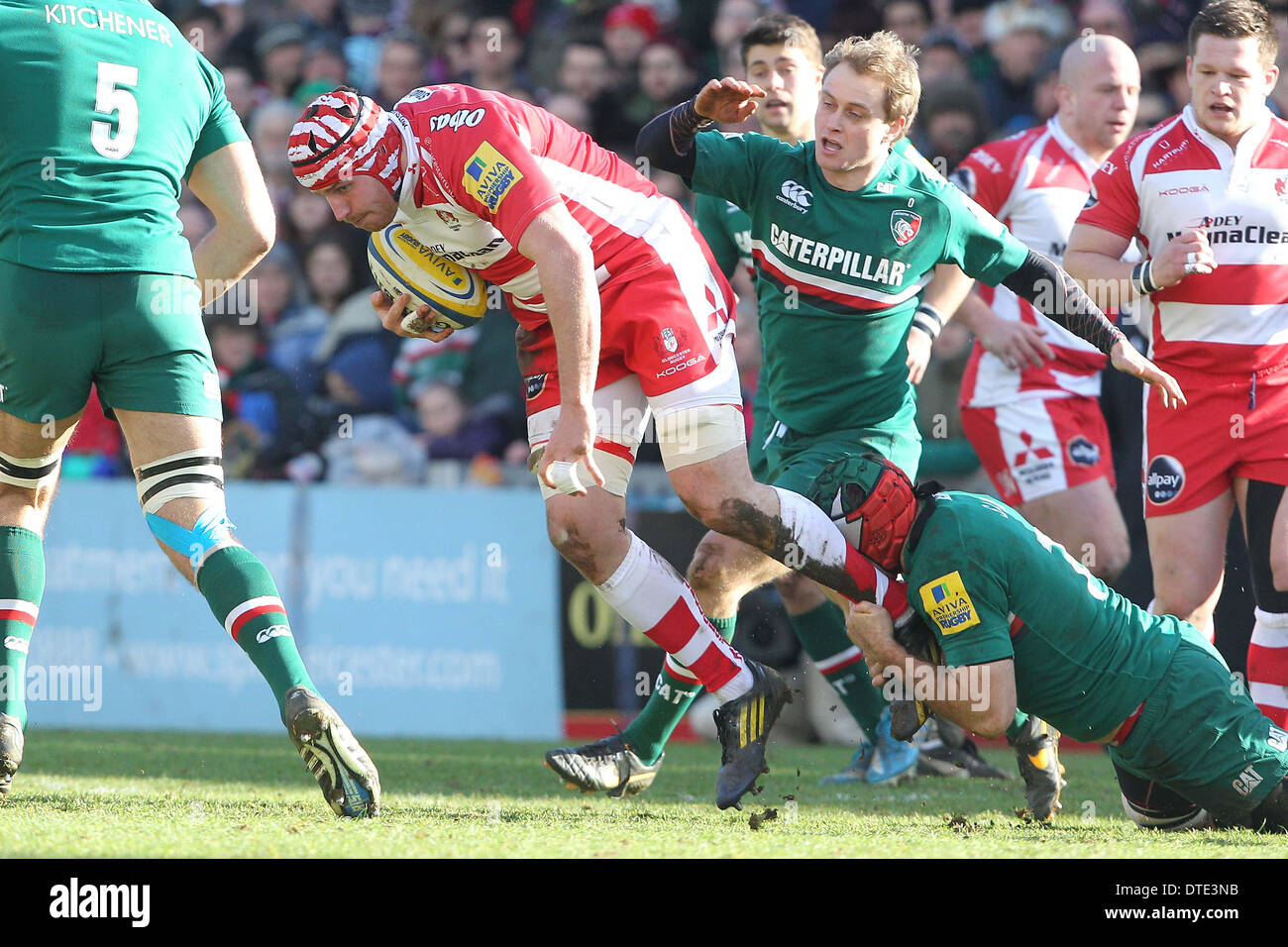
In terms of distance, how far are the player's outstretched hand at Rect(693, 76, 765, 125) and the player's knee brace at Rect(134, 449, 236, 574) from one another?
1.99 m

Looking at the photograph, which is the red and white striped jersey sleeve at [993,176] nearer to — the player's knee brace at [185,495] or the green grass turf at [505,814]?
the green grass turf at [505,814]

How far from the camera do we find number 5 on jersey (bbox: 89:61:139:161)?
4.29 meters

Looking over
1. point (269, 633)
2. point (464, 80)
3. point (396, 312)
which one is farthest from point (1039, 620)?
point (464, 80)

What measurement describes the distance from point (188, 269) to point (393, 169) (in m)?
0.73

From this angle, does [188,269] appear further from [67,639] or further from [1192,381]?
[67,639]

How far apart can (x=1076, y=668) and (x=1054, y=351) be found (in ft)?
9.60

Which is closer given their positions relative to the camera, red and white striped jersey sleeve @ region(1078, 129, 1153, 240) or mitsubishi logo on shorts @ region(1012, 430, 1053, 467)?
red and white striped jersey sleeve @ region(1078, 129, 1153, 240)

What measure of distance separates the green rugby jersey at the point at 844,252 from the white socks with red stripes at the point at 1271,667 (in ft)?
5.04

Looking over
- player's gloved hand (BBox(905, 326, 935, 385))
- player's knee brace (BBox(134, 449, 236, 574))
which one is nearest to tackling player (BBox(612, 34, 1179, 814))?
player's gloved hand (BBox(905, 326, 935, 385))

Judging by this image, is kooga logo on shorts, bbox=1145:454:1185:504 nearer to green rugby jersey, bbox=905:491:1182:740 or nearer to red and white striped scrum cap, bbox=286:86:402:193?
green rugby jersey, bbox=905:491:1182:740

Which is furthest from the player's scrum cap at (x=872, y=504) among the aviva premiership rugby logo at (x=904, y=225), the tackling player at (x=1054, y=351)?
the tackling player at (x=1054, y=351)

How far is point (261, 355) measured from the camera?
10.2m

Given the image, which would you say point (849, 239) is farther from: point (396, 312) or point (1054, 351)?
point (1054, 351)
